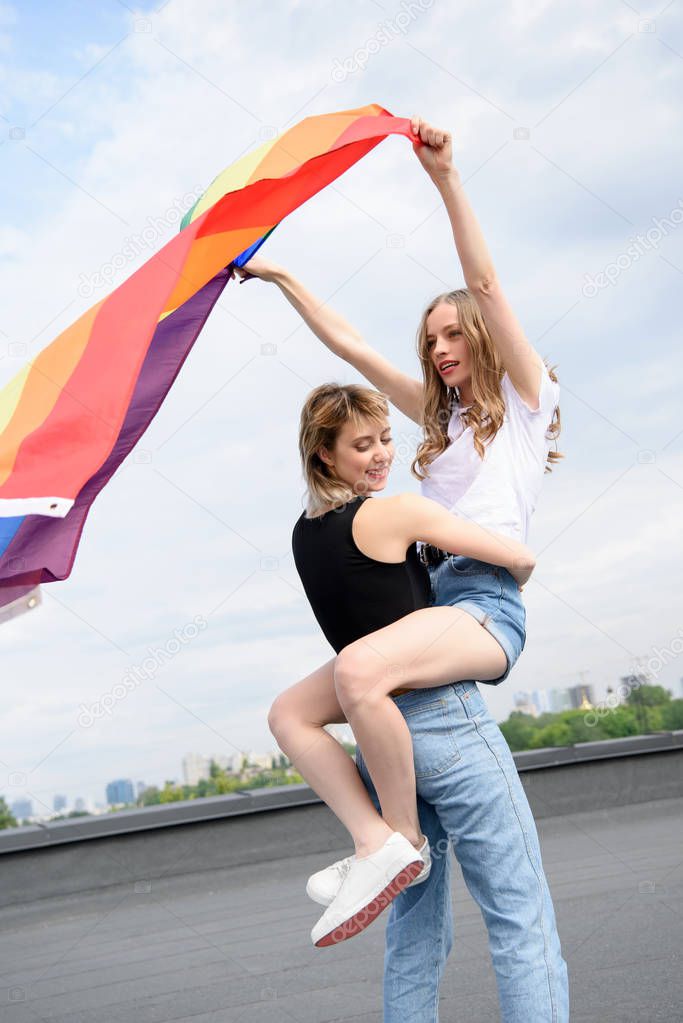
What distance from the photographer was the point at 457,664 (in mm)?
2033

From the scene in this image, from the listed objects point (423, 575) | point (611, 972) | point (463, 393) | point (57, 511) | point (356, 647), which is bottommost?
point (611, 972)

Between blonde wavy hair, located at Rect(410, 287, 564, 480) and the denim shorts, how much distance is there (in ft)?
0.81

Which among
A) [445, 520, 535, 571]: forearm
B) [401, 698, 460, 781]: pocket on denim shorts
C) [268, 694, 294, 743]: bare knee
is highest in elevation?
[445, 520, 535, 571]: forearm

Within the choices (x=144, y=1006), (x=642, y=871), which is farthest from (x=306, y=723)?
(x=642, y=871)

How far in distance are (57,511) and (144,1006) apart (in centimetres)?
227

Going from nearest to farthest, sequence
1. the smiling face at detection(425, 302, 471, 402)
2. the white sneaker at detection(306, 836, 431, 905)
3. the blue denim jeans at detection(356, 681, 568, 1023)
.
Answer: the blue denim jeans at detection(356, 681, 568, 1023) < the white sneaker at detection(306, 836, 431, 905) < the smiling face at detection(425, 302, 471, 402)

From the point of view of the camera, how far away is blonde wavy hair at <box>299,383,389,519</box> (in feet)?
7.18

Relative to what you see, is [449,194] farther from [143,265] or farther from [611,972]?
[611,972]

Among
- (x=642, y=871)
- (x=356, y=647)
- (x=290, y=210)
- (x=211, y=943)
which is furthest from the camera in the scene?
(x=642, y=871)

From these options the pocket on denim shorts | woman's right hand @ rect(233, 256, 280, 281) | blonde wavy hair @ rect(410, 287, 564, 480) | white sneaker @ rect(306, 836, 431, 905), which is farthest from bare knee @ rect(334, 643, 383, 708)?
woman's right hand @ rect(233, 256, 280, 281)

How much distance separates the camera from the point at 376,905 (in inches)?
79.4

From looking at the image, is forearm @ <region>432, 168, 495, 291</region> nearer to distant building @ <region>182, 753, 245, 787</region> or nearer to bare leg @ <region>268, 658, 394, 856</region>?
bare leg @ <region>268, 658, 394, 856</region>

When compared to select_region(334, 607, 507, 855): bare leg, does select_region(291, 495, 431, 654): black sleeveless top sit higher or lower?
higher

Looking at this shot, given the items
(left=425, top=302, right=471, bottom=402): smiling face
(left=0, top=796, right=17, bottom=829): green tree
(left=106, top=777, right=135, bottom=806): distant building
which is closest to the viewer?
(left=425, top=302, right=471, bottom=402): smiling face
